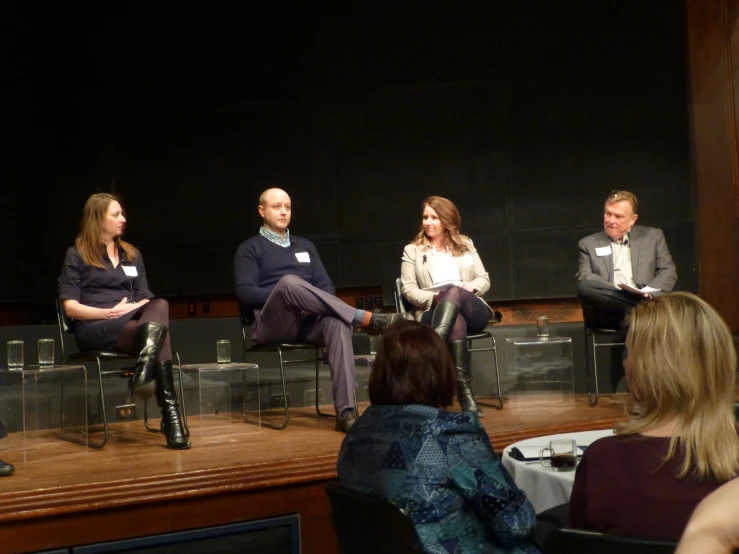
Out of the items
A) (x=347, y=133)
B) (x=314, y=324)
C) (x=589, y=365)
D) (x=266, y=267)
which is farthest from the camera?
(x=347, y=133)

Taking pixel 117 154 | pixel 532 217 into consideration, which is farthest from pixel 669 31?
pixel 117 154

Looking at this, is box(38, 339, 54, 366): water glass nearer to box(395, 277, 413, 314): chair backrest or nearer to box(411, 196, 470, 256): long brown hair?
box(395, 277, 413, 314): chair backrest

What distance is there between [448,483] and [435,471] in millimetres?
46

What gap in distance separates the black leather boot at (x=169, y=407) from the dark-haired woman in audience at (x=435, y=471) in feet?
5.54

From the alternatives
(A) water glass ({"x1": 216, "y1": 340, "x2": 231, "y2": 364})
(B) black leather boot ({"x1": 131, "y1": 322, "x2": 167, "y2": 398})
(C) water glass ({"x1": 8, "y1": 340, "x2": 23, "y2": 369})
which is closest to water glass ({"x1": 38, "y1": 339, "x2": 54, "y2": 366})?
(C) water glass ({"x1": 8, "y1": 340, "x2": 23, "y2": 369})

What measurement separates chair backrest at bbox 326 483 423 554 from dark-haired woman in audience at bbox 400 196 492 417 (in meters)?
2.42

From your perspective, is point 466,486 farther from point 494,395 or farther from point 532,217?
point 532,217

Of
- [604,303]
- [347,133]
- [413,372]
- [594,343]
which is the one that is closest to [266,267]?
[604,303]

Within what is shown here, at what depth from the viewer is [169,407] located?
3600 millimetres

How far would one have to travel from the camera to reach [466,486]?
1.89 m

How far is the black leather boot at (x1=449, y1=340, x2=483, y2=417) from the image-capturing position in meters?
4.14

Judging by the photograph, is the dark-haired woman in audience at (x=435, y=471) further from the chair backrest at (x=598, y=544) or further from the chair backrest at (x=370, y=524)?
the chair backrest at (x=598, y=544)

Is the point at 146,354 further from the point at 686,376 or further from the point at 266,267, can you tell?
the point at 686,376

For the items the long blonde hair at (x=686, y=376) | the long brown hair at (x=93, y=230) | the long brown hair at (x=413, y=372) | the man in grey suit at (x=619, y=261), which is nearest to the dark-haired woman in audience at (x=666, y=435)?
the long blonde hair at (x=686, y=376)
